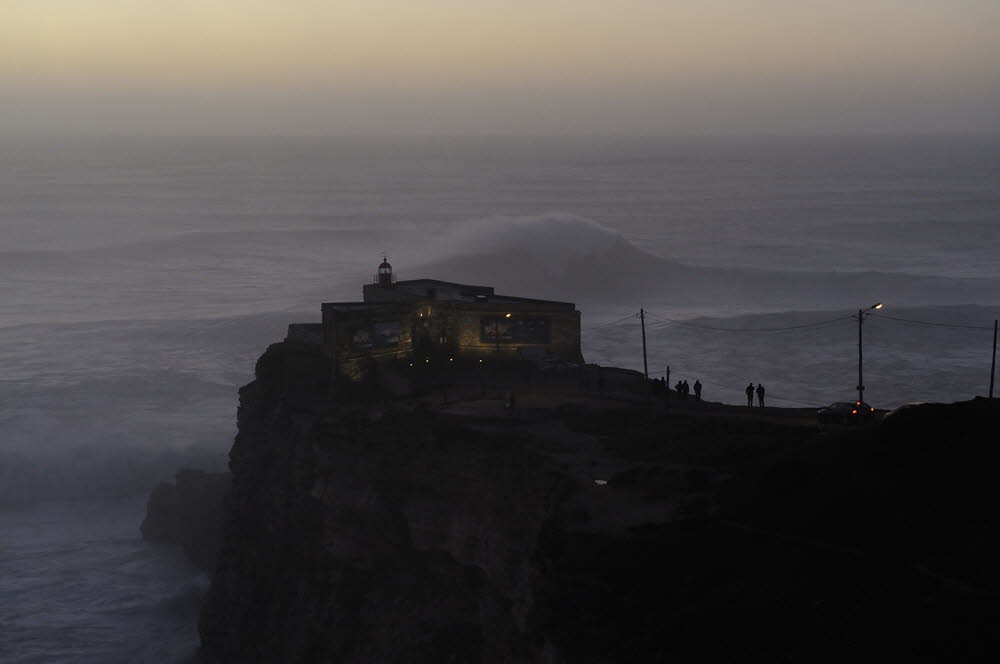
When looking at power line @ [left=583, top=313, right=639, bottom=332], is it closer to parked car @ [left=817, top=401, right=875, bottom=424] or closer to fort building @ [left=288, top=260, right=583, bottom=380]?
fort building @ [left=288, top=260, right=583, bottom=380]

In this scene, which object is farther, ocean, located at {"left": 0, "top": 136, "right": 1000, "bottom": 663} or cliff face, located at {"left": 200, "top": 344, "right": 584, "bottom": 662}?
ocean, located at {"left": 0, "top": 136, "right": 1000, "bottom": 663}

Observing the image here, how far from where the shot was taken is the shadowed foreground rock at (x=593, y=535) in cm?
2216

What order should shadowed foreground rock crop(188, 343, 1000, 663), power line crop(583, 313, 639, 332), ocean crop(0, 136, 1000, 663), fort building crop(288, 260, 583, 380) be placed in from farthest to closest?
power line crop(583, 313, 639, 332) → ocean crop(0, 136, 1000, 663) → fort building crop(288, 260, 583, 380) → shadowed foreground rock crop(188, 343, 1000, 663)

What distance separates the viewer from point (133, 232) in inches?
5684

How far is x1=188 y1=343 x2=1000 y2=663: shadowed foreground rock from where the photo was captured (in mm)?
22156

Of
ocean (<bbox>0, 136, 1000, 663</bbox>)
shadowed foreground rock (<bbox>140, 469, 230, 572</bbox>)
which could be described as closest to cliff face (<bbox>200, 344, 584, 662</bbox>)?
ocean (<bbox>0, 136, 1000, 663</bbox>)

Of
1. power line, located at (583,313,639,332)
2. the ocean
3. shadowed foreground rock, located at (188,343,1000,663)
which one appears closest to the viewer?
shadowed foreground rock, located at (188,343,1000,663)

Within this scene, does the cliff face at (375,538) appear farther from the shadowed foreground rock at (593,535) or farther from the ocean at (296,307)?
the ocean at (296,307)

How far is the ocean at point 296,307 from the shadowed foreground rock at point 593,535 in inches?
238

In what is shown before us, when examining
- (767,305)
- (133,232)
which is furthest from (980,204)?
(133,232)

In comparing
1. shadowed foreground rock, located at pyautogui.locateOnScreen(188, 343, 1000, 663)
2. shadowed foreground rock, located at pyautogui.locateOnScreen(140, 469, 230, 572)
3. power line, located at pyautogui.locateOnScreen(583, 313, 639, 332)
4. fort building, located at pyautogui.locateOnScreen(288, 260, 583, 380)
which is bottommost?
shadowed foreground rock, located at pyautogui.locateOnScreen(140, 469, 230, 572)

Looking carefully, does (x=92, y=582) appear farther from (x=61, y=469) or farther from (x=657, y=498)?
(x=657, y=498)

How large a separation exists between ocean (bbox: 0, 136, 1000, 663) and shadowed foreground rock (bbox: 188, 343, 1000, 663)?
6043 mm

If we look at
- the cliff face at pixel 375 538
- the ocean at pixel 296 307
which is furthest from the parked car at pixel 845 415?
the ocean at pixel 296 307
